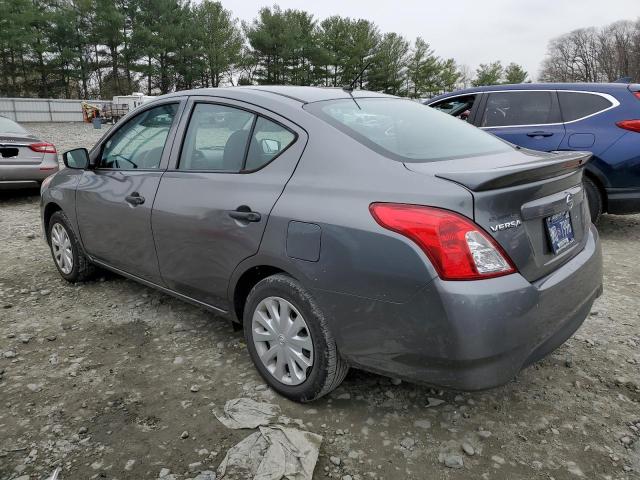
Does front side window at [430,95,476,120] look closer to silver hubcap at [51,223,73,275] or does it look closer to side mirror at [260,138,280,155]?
side mirror at [260,138,280,155]

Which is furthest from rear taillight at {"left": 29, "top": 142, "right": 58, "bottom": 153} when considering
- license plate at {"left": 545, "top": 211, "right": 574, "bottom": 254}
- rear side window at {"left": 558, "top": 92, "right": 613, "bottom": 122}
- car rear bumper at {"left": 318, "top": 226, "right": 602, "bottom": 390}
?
license plate at {"left": 545, "top": 211, "right": 574, "bottom": 254}

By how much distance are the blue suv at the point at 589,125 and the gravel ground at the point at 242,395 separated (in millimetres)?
1990

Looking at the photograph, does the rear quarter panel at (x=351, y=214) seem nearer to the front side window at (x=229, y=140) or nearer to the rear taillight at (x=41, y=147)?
the front side window at (x=229, y=140)

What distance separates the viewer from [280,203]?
238 cm

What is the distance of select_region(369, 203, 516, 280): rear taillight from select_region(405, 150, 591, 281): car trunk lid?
0.16ft

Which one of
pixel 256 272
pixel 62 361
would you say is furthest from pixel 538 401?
pixel 62 361

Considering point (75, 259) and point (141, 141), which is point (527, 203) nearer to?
point (141, 141)

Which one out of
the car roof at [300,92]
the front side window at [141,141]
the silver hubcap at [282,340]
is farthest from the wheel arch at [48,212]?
the silver hubcap at [282,340]

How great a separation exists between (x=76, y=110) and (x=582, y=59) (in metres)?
81.6

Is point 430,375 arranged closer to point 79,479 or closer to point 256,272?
point 256,272

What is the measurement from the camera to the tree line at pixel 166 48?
144 feet

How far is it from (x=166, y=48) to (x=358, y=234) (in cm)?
5167

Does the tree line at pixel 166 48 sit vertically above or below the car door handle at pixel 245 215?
above

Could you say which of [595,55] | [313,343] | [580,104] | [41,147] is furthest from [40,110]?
[595,55]
